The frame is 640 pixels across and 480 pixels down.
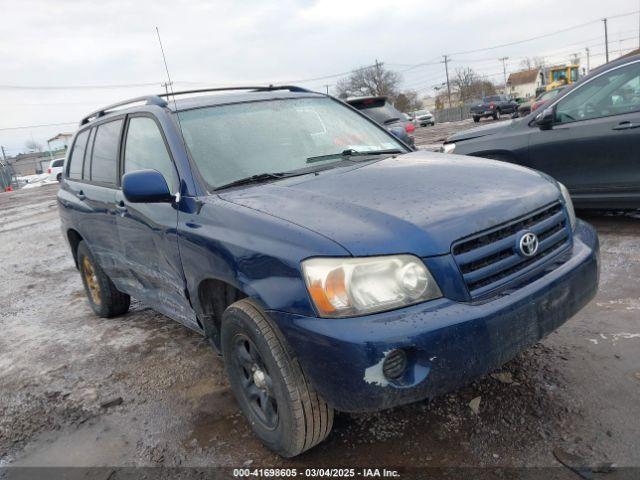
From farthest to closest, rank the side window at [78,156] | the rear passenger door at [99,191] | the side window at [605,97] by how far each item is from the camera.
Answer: the side window at [605,97], the side window at [78,156], the rear passenger door at [99,191]

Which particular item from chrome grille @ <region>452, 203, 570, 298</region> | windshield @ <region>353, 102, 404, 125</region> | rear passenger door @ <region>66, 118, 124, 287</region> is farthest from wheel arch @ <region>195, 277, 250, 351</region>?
windshield @ <region>353, 102, 404, 125</region>

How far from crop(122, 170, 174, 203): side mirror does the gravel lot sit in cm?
123

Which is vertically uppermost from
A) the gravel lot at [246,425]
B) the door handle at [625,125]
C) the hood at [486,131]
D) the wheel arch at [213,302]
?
the hood at [486,131]

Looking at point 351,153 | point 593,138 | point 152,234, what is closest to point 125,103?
point 152,234

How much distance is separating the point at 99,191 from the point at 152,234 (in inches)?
44.5

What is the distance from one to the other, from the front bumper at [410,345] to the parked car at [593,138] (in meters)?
3.56

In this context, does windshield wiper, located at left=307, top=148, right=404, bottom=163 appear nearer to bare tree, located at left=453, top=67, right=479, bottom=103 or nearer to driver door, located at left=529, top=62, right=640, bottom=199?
driver door, located at left=529, top=62, right=640, bottom=199

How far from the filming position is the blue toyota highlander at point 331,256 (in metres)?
1.98

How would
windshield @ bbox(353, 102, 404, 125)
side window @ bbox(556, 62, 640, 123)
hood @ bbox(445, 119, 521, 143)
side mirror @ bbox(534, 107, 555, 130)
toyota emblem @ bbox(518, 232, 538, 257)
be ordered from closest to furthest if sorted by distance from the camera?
1. toyota emblem @ bbox(518, 232, 538, 257)
2. side window @ bbox(556, 62, 640, 123)
3. side mirror @ bbox(534, 107, 555, 130)
4. hood @ bbox(445, 119, 521, 143)
5. windshield @ bbox(353, 102, 404, 125)

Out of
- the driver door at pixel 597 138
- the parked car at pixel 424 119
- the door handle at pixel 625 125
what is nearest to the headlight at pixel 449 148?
the driver door at pixel 597 138

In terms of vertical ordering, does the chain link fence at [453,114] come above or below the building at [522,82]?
below

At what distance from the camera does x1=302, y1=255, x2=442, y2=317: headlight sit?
199 centimetres

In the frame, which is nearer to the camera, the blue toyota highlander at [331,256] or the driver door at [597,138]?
the blue toyota highlander at [331,256]

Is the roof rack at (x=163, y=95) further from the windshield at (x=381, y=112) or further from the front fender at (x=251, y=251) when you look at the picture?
the windshield at (x=381, y=112)
